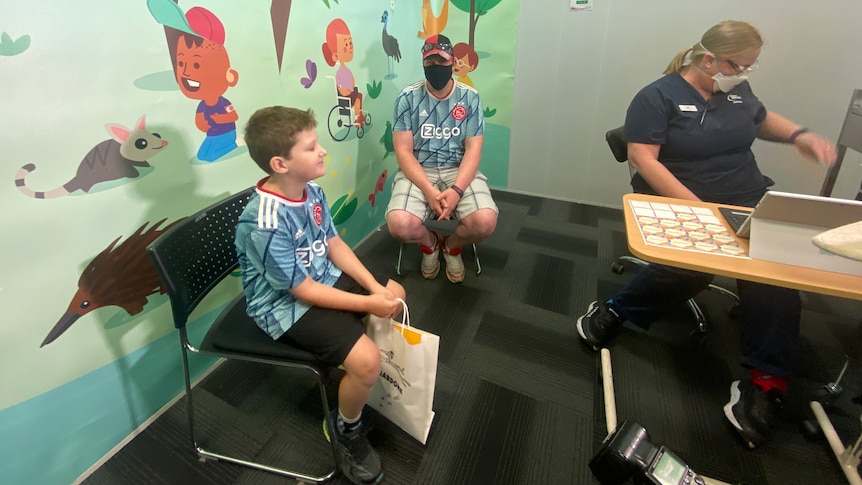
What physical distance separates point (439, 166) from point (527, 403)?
1.31 meters

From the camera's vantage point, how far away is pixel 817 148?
1.57m

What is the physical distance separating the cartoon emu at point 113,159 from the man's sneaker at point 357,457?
0.94 m

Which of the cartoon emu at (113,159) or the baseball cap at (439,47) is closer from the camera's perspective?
the cartoon emu at (113,159)

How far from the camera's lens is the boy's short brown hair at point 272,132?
104 centimetres

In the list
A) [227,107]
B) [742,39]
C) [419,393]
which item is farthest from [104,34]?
[742,39]

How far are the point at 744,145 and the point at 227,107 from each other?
2.04 meters

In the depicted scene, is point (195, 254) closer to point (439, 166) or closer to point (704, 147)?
point (439, 166)

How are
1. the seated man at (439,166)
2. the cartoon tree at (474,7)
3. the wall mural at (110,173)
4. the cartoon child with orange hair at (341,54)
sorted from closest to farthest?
the wall mural at (110,173) < the cartoon child with orange hair at (341,54) < the seated man at (439,166) < the cartoon tree at (474,7)

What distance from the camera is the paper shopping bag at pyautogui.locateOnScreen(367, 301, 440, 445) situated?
1.07 meters

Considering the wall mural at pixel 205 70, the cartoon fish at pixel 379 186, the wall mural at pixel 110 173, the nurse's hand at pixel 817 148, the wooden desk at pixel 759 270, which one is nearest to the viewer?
the wooden desk at pixel 759 270

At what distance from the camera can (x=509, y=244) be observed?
102 inches

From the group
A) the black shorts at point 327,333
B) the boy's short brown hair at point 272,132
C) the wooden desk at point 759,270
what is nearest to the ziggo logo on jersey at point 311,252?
the black shorts at point 327,333

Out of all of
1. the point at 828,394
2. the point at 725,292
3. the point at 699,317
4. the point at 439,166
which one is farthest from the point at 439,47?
the point at 828,394

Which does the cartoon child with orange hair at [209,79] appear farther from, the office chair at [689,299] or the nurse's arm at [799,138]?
the nurse's arm at [799,138]
